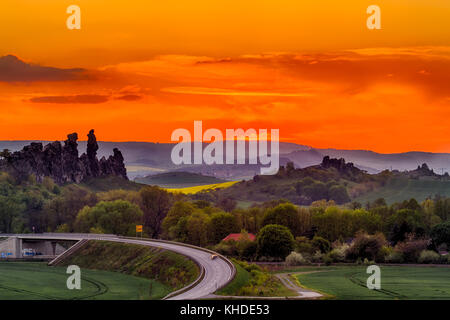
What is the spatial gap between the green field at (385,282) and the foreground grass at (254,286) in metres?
5.38

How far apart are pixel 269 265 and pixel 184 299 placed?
52.5 meters

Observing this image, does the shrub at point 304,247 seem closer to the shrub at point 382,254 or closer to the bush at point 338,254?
the bush at point 338,254

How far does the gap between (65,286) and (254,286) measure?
31.8m

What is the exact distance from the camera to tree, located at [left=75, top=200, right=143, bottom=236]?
177875 mm

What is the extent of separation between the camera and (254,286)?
92.1m

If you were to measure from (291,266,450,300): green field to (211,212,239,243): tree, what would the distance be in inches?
1323

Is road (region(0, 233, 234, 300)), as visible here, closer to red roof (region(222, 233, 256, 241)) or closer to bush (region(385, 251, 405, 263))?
red roof (region(222, 233, 256, 241))

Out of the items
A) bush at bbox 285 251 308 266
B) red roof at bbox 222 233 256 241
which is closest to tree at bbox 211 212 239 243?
red roof at bbox 222 233 256 241

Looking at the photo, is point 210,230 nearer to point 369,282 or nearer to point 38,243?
point 38,243

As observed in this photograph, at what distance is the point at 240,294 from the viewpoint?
87.9 m

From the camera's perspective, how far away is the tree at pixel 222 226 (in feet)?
519

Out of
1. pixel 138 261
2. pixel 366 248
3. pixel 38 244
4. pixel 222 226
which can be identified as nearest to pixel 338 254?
pixel 366 248

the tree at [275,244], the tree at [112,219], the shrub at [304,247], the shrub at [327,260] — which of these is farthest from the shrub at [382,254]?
the tree at [112,219]
